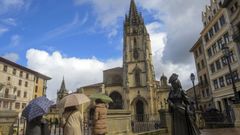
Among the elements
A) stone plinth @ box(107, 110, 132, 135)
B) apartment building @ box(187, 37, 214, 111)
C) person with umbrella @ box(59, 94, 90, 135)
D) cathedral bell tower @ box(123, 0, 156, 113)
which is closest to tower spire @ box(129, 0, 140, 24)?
cathedral bell tower @ box(123, 0, 156, 113)

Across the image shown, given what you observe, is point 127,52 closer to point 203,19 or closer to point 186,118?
point 203,19

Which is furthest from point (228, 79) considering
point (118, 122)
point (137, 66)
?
point (137, 66)

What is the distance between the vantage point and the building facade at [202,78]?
107 ft

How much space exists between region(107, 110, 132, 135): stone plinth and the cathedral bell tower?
38103 millimetres

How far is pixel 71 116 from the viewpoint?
5.59 metres

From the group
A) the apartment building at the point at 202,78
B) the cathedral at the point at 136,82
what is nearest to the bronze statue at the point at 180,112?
the apartment building at the point at 202,78

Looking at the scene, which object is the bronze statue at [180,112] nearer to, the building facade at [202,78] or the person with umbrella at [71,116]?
the person with umbrella at [71,116]

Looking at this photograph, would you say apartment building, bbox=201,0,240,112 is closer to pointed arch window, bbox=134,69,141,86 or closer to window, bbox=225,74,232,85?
window, bbox=225,74,232,85

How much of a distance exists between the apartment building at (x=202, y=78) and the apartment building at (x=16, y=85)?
37945mm

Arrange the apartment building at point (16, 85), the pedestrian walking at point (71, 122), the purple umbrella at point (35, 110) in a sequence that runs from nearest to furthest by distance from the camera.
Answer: the purple umbrella at point (35, 110) < the pedestrian walking at point (71, 122) < the apartment building at point (16, 85)

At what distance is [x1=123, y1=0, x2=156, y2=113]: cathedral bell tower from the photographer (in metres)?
48.0

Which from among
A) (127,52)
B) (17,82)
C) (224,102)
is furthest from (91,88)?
(224,102)

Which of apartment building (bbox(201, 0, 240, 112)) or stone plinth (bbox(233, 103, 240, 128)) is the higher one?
apartment building (bbox(201, 0, 240, 112))

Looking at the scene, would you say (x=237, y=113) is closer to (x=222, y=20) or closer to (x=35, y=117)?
(x=35, y=117)
